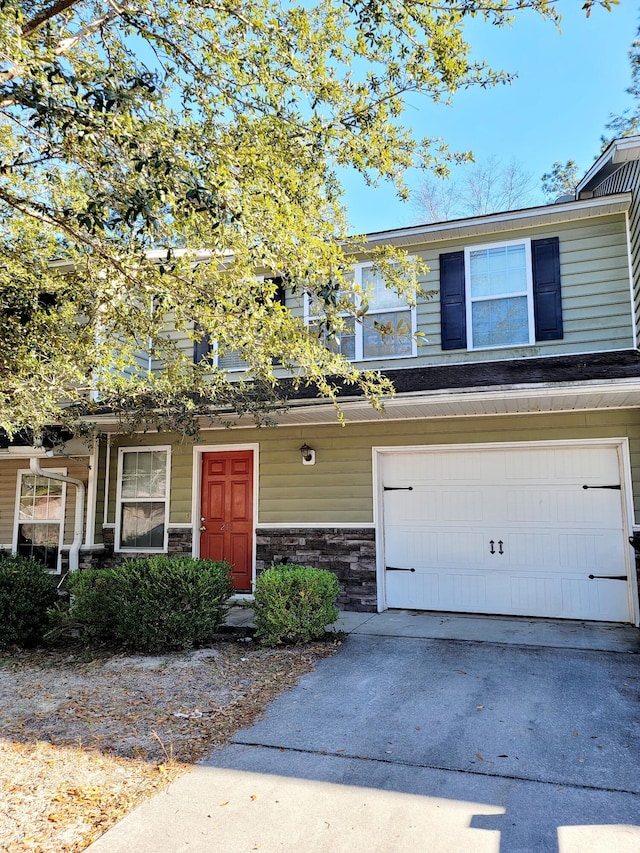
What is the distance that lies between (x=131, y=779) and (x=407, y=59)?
510 cm

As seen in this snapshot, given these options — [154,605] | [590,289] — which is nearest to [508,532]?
[590,289]

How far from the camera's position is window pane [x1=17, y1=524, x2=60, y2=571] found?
9.88m

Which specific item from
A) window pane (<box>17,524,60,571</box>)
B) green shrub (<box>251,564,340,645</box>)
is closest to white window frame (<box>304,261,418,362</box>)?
green shrub (<box>251,564,340,645</box>)

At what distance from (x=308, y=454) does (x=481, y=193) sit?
13099 mm

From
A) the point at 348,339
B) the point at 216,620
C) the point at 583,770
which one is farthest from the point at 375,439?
the point at 583,770

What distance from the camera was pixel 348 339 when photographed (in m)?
8.28

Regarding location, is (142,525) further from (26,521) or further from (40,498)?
(26,521)

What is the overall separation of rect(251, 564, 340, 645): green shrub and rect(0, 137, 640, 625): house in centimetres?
167

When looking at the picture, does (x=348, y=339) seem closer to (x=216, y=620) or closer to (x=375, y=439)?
(x=375, y=439)

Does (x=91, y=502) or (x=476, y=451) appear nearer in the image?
(x=476, y=451)

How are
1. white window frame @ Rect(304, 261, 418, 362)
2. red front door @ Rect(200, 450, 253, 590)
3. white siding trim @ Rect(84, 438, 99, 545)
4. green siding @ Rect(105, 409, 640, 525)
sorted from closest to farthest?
1. green siding @ Rect(105, 409, 640, 525)
2. white window frame @ Rect(304, 261, 418, 362)
3. red front door @ Rect(200, 450, 253, 590)
4. white siding trim @ Rect(84, 438, 99, 545)

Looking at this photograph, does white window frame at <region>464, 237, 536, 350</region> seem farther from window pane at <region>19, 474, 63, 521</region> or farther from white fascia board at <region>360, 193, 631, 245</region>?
window pane at <region>19, 474, 63, 521</region>

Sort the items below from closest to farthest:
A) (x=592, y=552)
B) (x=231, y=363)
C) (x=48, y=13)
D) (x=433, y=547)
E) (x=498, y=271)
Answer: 1. (x=48, y=13)
2. (x=592, y=552)
3. (x=433, y=547)
4. (x=498, y=271)
5. (x=231, y=363)

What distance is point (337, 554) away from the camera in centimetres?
778
